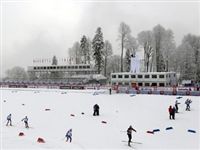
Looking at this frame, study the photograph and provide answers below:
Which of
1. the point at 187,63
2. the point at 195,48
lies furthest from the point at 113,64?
the point at 187,63

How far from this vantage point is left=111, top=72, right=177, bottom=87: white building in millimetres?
60312

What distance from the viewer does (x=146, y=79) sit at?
203 feet

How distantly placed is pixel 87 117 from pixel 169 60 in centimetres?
5676

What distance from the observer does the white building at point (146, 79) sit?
198ft

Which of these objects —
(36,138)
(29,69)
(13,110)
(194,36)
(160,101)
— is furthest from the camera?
(29,69)

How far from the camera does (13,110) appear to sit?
108ft

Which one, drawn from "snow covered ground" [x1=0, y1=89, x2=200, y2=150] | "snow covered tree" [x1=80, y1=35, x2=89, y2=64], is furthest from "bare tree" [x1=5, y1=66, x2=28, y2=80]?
"snow covered ground" [x1=0, y1=89, x2=200, y2=150]

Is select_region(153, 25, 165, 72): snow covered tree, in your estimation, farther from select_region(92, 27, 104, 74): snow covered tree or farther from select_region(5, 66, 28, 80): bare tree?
select_region(5, 66, 28, 80): bare tree

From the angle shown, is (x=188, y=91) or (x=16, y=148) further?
(x=188, y=91)

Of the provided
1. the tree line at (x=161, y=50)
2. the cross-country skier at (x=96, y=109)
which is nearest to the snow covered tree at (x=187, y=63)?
the tree line at (x=161, y=50)

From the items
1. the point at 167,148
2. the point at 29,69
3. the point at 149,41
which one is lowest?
the point at 167,148

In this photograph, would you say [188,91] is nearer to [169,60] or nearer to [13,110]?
[13,110]

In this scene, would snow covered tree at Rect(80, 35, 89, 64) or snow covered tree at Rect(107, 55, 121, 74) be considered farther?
snow covered tree at Rect(107, 55, 121, 74)

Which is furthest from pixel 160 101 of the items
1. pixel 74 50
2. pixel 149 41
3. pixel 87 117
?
pixel 74 50
